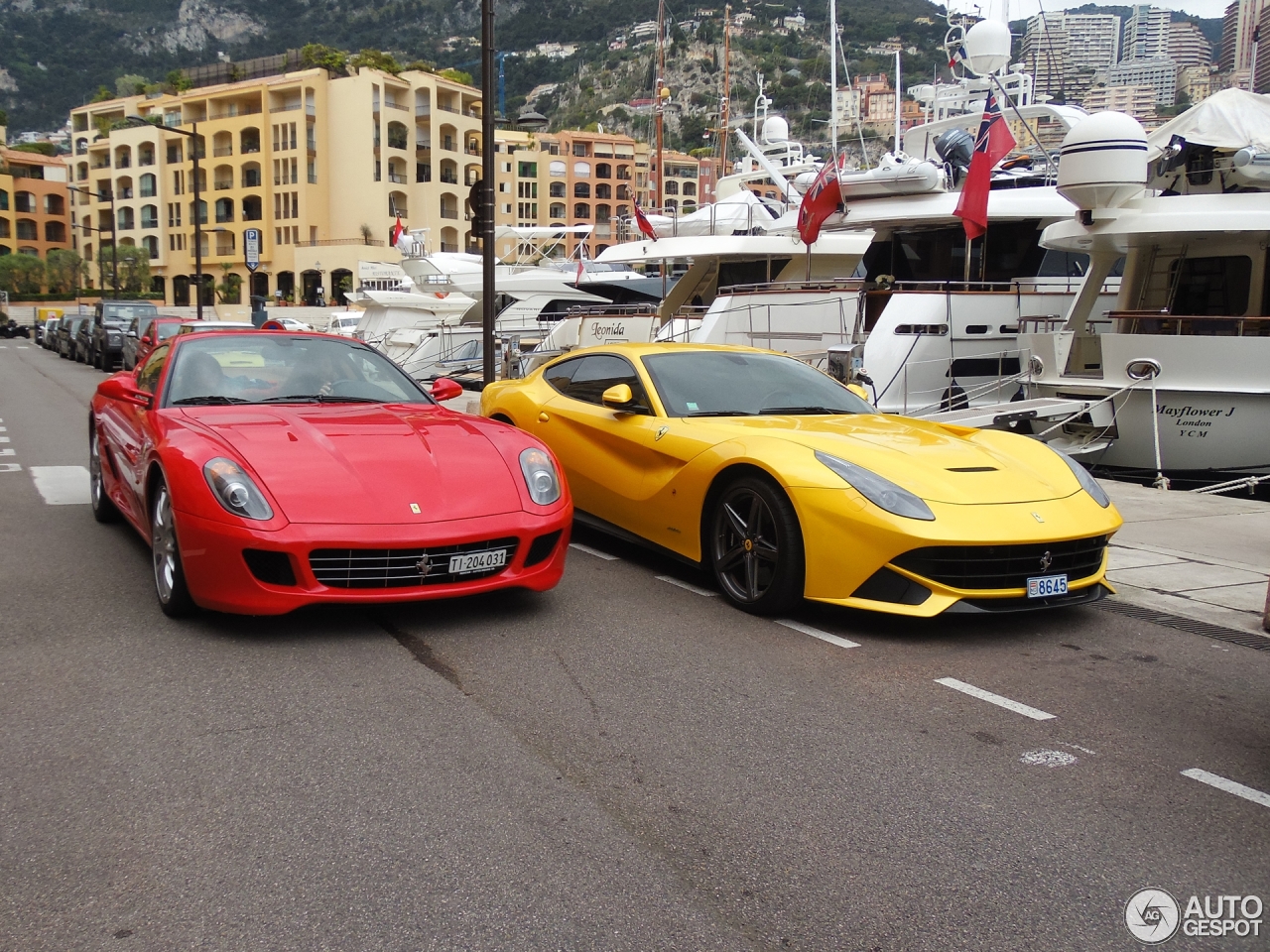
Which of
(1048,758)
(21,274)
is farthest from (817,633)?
(21,274)

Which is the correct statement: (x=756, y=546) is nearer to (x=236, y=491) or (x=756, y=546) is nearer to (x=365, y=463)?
(x=365, y=463)

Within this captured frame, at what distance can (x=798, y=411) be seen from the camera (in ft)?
21.9

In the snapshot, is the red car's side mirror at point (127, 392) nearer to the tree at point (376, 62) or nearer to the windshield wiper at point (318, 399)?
the windshield wiper at point (318, 399)

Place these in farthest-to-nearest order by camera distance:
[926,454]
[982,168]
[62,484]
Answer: [982,168], [62,484], [926,454]

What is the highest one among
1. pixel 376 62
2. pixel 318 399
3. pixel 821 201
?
pixel 376 62

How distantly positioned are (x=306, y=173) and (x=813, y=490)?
72994 mm

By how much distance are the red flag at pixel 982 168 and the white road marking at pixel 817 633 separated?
9.17 meters

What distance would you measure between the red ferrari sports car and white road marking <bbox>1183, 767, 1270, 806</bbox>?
2.96 m

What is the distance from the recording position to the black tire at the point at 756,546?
5363 millimetres

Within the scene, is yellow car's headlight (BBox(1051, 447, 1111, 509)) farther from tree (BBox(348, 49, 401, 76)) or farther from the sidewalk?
tree (BBox(348, 49, 401, 76))

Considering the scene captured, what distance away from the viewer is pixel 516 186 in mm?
97875

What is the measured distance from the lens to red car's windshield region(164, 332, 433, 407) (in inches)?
238

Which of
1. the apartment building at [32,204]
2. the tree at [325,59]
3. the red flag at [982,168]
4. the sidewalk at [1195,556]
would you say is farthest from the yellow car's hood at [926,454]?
the apartment building at [32,204]

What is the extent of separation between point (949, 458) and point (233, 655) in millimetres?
3695
